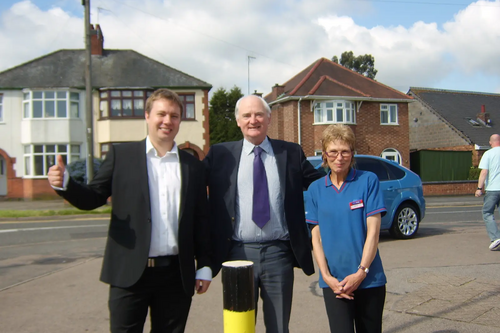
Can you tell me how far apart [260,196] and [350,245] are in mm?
666

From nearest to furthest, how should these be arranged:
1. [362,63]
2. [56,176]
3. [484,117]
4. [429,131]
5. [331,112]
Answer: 1. [56,176]
2. [331,112]
3. [484,117]
4. [429,131]
5. [362,63]

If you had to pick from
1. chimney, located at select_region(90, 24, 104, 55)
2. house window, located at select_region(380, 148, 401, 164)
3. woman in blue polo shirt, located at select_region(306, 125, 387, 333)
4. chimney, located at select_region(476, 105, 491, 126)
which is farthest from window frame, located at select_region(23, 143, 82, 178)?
chimney, located at select_region(476, 105, 491, 126)

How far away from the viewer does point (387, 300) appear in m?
5.24

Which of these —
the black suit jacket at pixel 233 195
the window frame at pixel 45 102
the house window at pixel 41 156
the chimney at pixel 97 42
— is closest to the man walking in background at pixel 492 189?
the black suit jacket at pixel 233 195

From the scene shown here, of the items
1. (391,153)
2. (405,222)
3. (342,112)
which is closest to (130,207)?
(405,222)

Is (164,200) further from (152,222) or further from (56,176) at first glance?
(56,176)

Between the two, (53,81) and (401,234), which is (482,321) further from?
(53,81)

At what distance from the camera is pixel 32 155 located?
87.7 ft

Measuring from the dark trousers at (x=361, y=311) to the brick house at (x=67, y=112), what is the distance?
24.9m

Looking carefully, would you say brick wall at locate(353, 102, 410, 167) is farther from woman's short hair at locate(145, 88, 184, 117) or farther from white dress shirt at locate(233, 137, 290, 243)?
woman's short hair at locate(145, 88, 184, 117)

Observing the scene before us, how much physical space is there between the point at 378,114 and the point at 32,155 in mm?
21147

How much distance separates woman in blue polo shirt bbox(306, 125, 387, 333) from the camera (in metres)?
2.94

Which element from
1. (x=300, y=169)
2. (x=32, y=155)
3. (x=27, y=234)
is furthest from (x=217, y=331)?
(x=32, y=155)

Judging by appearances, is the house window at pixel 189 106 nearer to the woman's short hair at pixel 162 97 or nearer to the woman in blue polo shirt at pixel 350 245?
the woman's short hair at pixel 162 97
